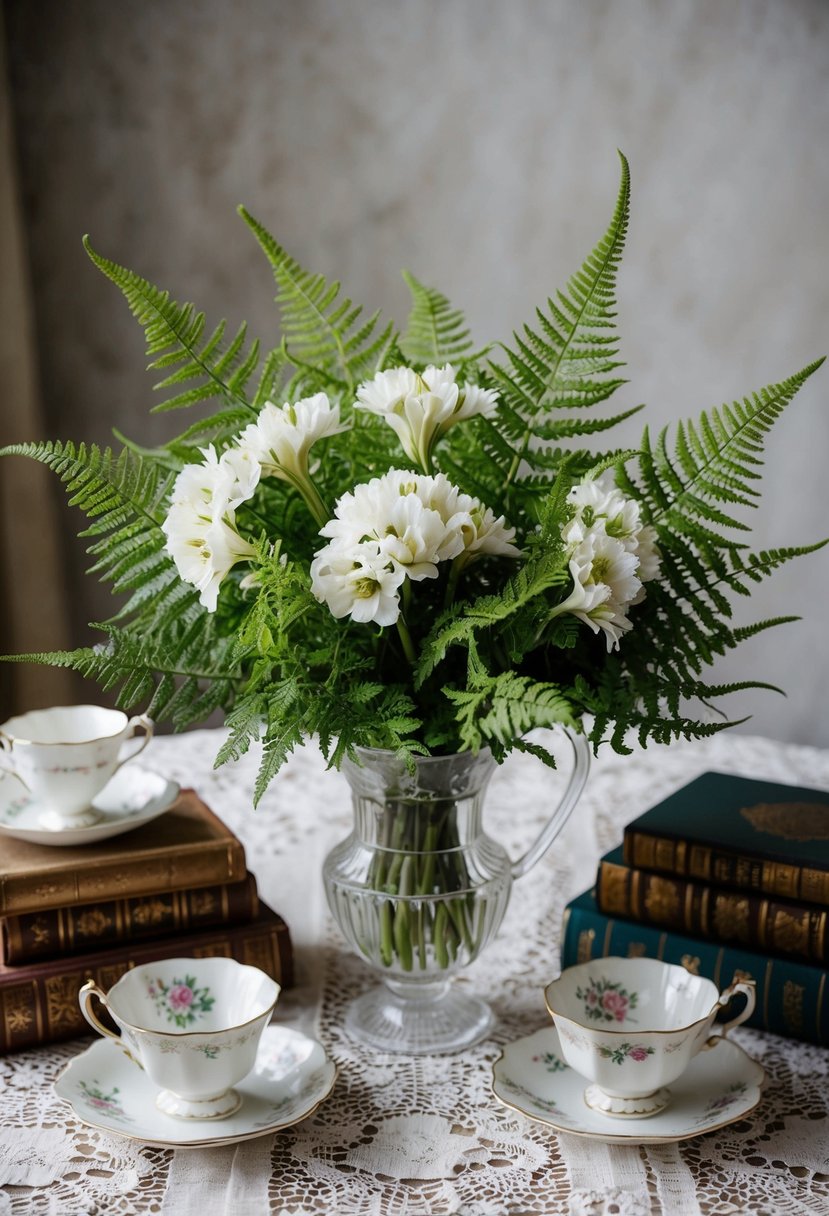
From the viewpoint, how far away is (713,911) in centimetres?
113

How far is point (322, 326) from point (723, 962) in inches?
27.5

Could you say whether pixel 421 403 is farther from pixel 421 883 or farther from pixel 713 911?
pixel 713 911

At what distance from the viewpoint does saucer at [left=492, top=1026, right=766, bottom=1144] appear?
911mm

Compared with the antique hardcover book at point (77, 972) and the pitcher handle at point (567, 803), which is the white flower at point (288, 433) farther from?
the antique hardcover book at point (77, 972)

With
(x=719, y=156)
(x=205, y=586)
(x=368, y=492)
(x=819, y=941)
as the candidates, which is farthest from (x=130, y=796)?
(x=719, y=156)

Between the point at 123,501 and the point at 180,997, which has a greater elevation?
the point at 123,501

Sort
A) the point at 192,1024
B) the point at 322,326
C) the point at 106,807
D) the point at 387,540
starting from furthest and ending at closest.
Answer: the point at 106,807
the point at 322,326
the point at 192,1024
the point at 387,540

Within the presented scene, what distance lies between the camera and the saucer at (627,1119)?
91cm

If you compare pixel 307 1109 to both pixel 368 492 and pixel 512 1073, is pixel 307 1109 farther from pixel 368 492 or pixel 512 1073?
pixel 368 492

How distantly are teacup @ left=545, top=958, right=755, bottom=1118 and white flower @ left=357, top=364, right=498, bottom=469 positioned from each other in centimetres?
46

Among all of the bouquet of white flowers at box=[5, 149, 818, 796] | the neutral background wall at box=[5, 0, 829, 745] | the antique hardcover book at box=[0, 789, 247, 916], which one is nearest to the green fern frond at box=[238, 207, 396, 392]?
the bouquet of white flowers at box=[5, 149, 818, 796]

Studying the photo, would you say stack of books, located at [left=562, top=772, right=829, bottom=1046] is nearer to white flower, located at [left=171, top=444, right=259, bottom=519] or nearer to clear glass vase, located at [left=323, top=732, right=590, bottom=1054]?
clear glass vase, located at [left=323, top=732, right=590, bottom=1054]

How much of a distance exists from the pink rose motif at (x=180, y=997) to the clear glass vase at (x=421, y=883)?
0.17 m

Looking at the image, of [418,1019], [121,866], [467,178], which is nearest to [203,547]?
[121,866]
